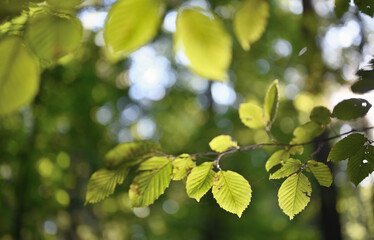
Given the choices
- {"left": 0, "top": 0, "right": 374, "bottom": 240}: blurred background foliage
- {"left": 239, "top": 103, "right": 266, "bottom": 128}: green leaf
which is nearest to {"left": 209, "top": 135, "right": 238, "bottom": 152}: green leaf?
{"left": 239, "top": 103, "right": 266, "bottom": 128}: green leaf

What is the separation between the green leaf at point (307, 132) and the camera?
58cm

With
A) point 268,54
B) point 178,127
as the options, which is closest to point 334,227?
point 268,54

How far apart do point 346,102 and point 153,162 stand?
0.38 metres

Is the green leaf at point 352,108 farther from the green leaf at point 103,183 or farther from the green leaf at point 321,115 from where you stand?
the green leaf at point 103,183

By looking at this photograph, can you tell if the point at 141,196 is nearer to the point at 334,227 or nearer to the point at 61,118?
the point at 334,227

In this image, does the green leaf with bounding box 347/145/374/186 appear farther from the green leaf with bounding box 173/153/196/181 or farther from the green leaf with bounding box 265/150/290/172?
the green leaf with bounding box 173/153/196/181

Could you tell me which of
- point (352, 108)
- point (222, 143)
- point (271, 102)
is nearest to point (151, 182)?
point (222, 143)

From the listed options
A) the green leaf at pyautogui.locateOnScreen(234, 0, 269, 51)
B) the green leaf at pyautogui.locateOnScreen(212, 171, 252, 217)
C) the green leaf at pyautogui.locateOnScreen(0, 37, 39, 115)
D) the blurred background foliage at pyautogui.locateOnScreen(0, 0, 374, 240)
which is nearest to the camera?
the green leaf at pyautogui.locateOnScreen(0, 37, 39, 115)

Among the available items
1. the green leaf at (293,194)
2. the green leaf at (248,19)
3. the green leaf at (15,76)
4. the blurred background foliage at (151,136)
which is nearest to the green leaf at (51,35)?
the green leaf at (15,76)

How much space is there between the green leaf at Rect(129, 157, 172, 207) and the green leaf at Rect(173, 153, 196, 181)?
0.01m

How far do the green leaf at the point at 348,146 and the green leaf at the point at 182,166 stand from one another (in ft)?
0.84

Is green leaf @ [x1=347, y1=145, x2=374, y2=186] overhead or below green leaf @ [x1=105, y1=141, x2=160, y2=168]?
below

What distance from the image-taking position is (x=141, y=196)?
515mm

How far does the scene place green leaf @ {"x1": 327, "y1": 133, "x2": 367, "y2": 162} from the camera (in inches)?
18.8
